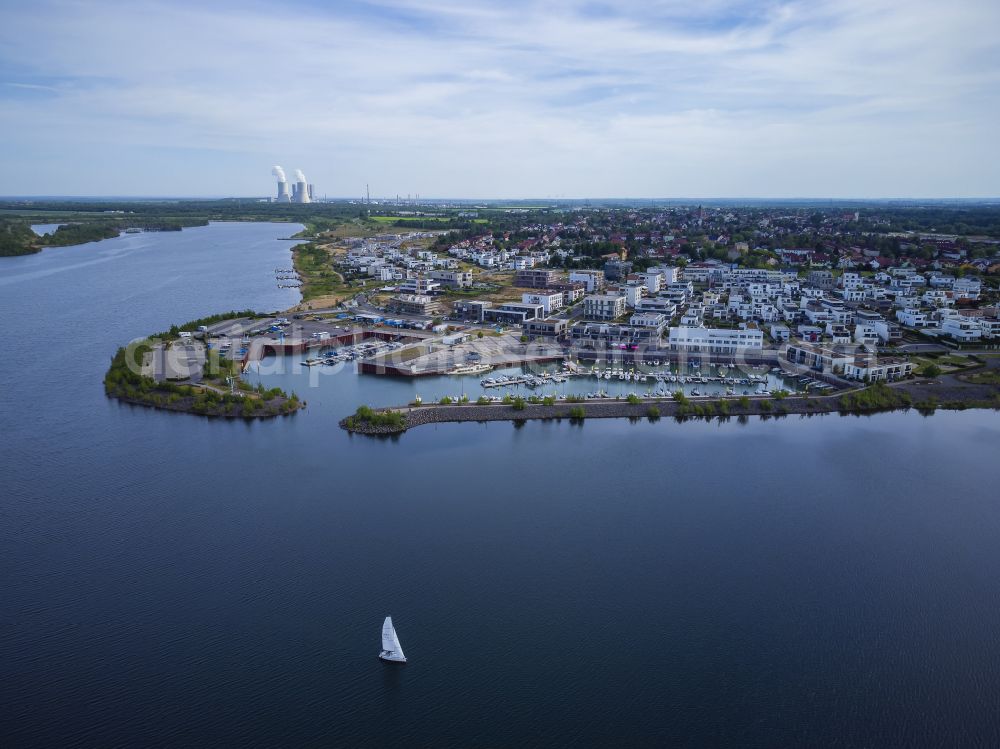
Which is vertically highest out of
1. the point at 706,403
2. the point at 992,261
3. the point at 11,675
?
the point at 992,261

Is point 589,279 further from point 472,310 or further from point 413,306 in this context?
point 413,306

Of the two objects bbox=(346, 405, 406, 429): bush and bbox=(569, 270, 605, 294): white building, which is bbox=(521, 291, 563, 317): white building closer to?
bbox=(569, 270, 605, 294): white building

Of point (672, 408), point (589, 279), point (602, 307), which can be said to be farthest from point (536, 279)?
point (672, 408)

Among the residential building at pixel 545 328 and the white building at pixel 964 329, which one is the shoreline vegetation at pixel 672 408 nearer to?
the white building at pixel 964 329

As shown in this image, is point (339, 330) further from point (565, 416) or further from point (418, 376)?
point (565, 416)

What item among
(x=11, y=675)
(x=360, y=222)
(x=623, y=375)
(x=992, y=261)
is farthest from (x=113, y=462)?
(x=360, y=222)

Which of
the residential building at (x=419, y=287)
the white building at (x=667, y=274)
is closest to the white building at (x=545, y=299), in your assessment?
the residential building at (x=419, y=287)
